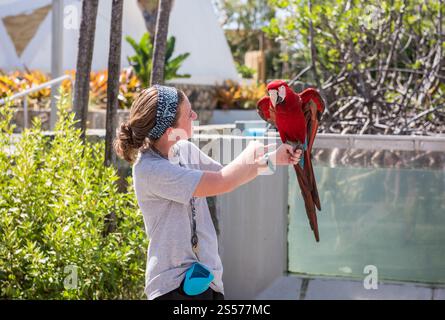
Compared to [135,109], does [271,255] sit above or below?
below

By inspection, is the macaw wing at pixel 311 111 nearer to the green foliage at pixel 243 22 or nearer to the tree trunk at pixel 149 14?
the tree trunk at pixel 149 14

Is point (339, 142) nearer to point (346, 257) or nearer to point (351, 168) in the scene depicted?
point (351, 168)

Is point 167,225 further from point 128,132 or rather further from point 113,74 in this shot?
point 113,74

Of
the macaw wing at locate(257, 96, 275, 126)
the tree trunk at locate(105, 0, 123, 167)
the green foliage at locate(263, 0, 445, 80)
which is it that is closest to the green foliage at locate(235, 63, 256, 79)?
the green foliage at locate(263, 0, 445, 80)

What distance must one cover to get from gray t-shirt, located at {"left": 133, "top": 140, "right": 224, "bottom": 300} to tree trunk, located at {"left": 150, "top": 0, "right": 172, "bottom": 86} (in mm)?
3079

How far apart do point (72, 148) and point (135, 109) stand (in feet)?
6.13

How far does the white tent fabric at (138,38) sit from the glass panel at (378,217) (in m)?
8.98

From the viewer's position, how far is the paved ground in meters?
5.39

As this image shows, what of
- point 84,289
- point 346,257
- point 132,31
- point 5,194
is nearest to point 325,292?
point 346,257

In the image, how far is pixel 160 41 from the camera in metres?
5.91

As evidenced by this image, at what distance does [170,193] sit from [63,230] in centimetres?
165

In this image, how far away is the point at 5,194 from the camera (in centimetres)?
445

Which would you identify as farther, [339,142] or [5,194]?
[339,142]
